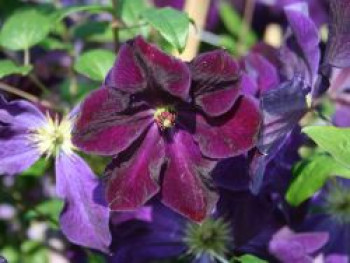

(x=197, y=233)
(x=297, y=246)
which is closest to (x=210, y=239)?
(x=197, y=233)

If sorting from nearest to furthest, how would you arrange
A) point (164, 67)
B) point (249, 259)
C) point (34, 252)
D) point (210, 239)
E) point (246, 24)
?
point (164, 67) → point (249, 259) → point (210, 239) → point (34, 252) → point (246, 24)

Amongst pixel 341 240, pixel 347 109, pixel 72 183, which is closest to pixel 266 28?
pixel 347 109

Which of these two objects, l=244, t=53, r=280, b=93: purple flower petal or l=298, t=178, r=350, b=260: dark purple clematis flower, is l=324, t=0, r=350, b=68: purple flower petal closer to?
l=244, t=53, r=280, b=93: purple flower petal

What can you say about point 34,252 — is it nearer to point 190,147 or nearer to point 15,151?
point 15,151

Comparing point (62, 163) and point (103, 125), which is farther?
point (62, 163)

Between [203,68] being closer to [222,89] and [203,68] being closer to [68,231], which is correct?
[222,89]
